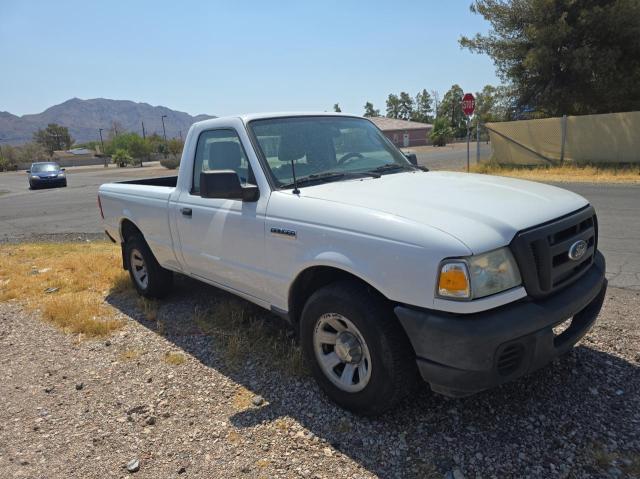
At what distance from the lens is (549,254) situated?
2605 mm

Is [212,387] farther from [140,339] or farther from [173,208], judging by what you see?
[173,208]

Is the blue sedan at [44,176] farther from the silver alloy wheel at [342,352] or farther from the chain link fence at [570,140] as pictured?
the silver alloy wheel at [342,352]

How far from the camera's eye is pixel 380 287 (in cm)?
265

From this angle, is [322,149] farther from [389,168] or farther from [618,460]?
[618,460]

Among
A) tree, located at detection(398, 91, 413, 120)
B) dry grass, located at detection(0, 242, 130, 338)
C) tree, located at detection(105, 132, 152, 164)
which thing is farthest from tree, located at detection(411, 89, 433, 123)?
dry grass, located at detection(0, 242, 130, 338)

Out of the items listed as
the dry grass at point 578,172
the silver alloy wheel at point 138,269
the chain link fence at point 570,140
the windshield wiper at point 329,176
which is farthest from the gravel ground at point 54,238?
the chain link fence at point 570,140

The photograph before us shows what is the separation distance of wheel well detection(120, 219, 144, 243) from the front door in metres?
1.27

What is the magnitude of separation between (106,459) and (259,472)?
948mm

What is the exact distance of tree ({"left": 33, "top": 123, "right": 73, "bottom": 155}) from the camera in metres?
123

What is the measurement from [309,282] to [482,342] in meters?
1.29

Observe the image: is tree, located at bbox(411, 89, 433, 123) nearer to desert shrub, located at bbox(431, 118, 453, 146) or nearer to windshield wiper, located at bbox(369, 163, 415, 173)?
desert shrub, located at bbox(431, 118, 453, 146)

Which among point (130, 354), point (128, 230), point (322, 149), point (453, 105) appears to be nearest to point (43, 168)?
point (128, 230)

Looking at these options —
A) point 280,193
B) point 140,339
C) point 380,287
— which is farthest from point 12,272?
point 380,287

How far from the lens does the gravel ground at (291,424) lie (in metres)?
2.65
